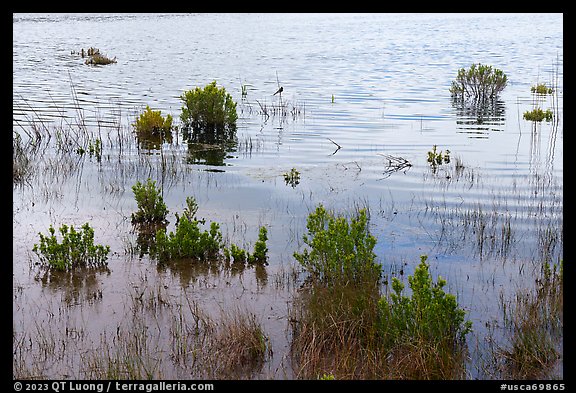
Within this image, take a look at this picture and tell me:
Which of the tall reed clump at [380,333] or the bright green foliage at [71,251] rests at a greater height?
the bright green foliage at [71,251]

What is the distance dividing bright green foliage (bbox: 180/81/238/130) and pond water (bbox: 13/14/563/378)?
2.75 ft

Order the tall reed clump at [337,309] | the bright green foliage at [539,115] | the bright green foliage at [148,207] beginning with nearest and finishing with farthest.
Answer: the tall reed clump at [337,309] < the bright green foliage at [148,207] < the bright green foliage at [539,115]

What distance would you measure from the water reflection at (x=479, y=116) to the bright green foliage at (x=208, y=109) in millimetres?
5714

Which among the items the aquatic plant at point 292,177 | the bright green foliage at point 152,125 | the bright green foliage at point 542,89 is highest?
the bright green foliage at point 542,89

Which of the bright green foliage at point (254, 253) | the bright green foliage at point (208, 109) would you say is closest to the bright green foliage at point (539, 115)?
the bright green foliage at point (208, 109)

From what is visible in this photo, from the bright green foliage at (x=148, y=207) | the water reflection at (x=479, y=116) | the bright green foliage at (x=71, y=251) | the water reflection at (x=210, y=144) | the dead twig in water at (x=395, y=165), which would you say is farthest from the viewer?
the water reflection at (x=479, y=116)

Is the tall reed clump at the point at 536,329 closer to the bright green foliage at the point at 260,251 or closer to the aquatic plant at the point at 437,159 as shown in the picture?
the bright green foliage at the point at 260,251

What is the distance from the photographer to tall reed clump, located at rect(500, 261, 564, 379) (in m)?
4.99

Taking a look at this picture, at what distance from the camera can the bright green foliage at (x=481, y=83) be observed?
20.4 metres

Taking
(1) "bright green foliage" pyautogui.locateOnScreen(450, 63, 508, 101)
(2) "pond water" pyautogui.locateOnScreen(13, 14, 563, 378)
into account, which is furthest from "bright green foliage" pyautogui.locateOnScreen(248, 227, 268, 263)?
(1) "bright green foliage" pyautogui.locateOnScreen(450, 63, 508, 101)
